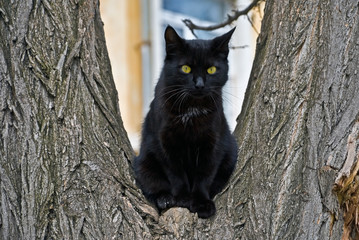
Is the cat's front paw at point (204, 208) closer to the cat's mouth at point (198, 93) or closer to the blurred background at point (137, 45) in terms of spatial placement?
the cat's mouth at point (198, 93)

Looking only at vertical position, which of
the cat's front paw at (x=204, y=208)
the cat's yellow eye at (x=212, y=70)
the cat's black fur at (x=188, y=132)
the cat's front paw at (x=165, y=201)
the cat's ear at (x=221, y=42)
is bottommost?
the cat's front paw at (x=165, y=201)

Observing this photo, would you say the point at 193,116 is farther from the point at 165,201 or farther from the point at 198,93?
the point at 165,201

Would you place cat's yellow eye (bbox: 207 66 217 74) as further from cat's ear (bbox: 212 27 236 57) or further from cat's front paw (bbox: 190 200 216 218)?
cat's front paw (bbox: 190 200 216 218)

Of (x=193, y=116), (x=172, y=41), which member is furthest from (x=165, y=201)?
(x=172, y=41)

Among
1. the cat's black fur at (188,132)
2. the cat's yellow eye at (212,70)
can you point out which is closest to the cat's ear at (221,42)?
the cat's black fur at (188,132)

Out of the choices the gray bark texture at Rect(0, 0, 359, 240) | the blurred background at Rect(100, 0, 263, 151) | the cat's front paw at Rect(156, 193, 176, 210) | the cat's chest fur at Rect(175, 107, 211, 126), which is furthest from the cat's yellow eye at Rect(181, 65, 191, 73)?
the blurred background at Rect(100, 0, 263, 151)

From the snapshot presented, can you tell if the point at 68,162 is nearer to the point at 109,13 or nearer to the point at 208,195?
the point at 208,195

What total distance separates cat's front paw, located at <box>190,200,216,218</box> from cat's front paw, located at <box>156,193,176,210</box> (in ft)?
0.42

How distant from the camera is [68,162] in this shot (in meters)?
2.45

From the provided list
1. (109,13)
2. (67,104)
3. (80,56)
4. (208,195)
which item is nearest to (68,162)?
(67,104)

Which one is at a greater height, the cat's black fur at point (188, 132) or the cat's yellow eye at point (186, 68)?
the cat's yellow eye at point (186, 68)

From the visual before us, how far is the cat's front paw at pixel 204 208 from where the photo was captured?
8.57ft

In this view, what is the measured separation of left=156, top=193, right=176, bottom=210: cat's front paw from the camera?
2.82 metres

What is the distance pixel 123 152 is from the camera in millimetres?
2709
